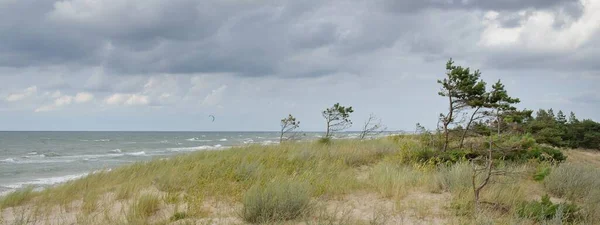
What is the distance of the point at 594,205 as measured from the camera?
21.5 feet

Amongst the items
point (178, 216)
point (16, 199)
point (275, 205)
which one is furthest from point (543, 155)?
point (16, 199)

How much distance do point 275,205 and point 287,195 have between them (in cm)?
26

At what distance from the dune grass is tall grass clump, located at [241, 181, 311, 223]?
15mm

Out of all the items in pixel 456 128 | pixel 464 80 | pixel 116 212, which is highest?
pixel 464 80

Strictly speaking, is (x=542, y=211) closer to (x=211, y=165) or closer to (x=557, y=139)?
(x=211, y=165)

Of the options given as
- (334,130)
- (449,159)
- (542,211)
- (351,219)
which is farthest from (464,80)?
(334,130)

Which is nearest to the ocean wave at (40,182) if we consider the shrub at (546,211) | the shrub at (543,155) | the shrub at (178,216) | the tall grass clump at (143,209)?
the tall grass clump at (143,209)

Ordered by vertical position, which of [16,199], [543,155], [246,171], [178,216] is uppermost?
[543,155]

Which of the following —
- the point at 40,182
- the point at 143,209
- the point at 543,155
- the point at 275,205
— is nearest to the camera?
the point at 275,205

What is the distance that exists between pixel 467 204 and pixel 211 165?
6256 millimetres

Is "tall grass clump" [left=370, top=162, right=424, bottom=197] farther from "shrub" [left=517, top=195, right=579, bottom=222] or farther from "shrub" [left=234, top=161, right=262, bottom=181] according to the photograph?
"shrub" [left=234, top=161, right=262, bottom=181]

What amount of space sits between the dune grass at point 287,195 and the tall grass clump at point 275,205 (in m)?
0.01

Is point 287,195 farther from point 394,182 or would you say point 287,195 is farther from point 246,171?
point 246,171

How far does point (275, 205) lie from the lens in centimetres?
612
